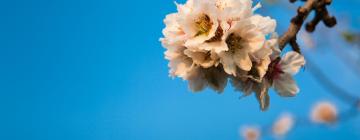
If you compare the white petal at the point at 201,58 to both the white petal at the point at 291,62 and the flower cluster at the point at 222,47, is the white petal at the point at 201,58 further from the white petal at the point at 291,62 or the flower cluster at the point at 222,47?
the white petal at the point at 291,62

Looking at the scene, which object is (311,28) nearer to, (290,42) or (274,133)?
(290,42)

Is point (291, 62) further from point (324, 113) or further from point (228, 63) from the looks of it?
point (324, 113)

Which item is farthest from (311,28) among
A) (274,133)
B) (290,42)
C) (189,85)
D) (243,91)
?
(274,133)

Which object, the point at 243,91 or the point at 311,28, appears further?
the point at 311,28

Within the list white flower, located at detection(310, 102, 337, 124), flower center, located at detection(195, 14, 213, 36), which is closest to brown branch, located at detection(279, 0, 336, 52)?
flower center, located at detection(195, 14, 213, 36)

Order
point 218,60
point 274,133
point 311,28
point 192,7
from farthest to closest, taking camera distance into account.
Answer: point 274,133
point 311,28
point 192,7
point 218,60

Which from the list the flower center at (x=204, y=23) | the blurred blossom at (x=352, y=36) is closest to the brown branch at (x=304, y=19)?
the flower center at (x=204, y=23)

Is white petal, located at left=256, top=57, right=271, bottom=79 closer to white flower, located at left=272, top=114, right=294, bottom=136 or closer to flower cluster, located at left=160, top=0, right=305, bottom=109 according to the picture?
flower cluster, located at left=160, top=0, right=305, bottom=109
